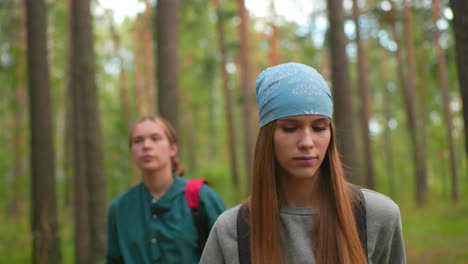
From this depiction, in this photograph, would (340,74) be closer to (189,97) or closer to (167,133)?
(167,133)

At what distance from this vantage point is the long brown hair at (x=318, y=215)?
1914 mm

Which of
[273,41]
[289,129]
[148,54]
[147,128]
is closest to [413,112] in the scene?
[273,41]

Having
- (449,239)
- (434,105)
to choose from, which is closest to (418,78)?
(434,105)

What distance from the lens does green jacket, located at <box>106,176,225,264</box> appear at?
3432 millimetres

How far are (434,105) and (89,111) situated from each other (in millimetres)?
24014

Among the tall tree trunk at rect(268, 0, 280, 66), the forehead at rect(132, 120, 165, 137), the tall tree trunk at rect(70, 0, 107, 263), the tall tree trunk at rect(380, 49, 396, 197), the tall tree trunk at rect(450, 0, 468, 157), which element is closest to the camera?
the tall tree trunk at rect(450, 0, 468, 157)

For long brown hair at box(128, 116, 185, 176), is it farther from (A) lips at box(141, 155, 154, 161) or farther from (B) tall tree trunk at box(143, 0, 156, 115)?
(B) tall tree trunk at box(143, 0, 156, 115)

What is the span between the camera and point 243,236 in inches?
79.7

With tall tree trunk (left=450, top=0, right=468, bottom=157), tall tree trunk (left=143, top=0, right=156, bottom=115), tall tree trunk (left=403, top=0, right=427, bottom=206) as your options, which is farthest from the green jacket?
tall tree trunk (left=143, top=0, right=156, bottom=115)

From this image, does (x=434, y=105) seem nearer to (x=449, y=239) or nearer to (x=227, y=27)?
(x=227, y=27)

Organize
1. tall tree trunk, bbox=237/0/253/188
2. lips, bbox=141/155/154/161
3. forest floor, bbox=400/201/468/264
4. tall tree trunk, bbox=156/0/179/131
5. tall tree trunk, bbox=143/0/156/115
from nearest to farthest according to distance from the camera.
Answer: lips, bbox=141/155/154/161 < tall tree trunk, bbox=156/0/179/131 < forest floor, bbox=400/201/468/264 < tall tree trunk, bbox=237/0/253/188 < tall tree trunk, bbox=143/0/156/115

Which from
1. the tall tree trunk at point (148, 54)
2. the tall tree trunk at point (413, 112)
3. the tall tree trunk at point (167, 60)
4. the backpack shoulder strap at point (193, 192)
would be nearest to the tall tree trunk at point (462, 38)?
the backpack shoulder strap at point (193, 192)

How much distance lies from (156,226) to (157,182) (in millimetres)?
387

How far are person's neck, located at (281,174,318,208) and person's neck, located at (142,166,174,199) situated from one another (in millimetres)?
1835
